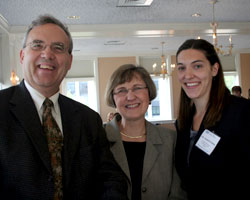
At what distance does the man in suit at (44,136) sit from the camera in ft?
3.93

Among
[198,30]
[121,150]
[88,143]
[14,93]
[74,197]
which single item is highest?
[198,30]

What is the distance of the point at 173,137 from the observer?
194cm

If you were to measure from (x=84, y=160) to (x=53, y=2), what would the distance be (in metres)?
4.54

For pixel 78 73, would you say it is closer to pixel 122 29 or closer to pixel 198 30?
pixel 122 29

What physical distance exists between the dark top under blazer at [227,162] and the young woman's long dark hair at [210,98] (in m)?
0.05

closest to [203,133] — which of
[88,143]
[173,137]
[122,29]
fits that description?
[173,137]

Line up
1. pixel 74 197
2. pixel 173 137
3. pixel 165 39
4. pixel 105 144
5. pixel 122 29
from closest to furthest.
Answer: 1. pixel 74 197
2. pixel 105 144
3. pixel 173 137
4. pixel 122 29
5. pixel 165 39

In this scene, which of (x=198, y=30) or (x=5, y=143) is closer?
(x=5, y=143)

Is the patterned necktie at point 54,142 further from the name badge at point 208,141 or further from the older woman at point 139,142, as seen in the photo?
the name badge at point 208,141

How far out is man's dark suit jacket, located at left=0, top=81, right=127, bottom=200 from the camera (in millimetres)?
1192

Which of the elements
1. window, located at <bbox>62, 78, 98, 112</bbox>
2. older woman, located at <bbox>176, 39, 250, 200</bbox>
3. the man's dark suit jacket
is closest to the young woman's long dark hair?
older woman, located at <bbox>176, 39, 250, 200</bbox>

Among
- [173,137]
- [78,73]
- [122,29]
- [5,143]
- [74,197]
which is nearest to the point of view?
[5,143]

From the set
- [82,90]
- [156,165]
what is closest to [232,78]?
[82,90]

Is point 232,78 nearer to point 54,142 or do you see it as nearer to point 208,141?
point 208,141
